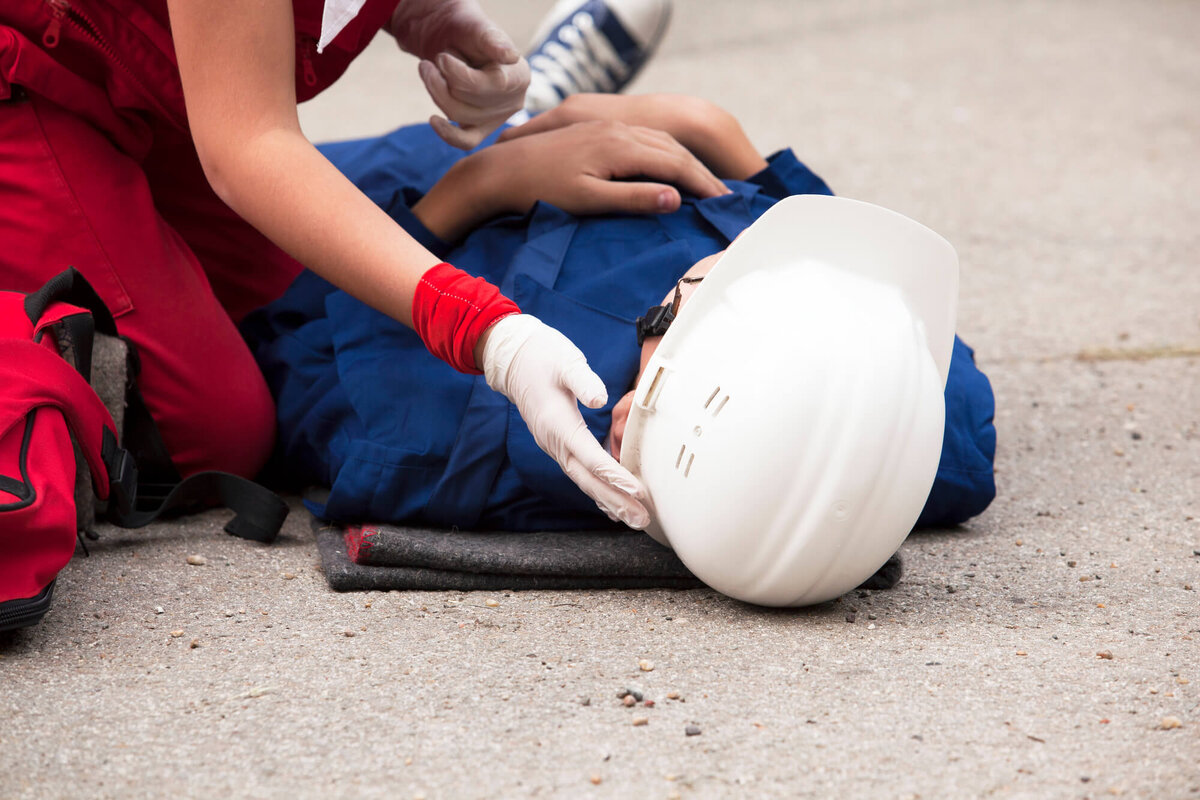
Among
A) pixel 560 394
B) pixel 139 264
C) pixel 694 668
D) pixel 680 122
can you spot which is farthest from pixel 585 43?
pixel 694 668

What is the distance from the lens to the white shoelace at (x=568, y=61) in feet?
9.23

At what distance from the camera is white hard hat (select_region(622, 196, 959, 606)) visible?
124 cm

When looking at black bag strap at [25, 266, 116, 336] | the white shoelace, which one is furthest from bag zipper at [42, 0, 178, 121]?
the white shoelace

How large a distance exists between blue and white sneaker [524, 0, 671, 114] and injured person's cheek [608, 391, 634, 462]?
152 cm

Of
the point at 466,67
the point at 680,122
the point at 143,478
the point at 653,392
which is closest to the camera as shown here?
the point at 653,392

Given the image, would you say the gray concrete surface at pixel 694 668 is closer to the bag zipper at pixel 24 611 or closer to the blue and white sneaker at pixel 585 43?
the bag zipper at pixel 24 611

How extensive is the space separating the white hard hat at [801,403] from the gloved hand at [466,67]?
0.73 meters

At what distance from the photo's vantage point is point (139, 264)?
5.79 feet

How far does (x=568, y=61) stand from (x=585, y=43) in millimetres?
63

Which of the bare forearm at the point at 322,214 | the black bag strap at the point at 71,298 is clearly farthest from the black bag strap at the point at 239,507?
the bare forearm at the point at 322,214

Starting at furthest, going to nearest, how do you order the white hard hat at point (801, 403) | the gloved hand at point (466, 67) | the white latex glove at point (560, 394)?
the gloved hand at point (466, 67) → the white latex glove at point (560, 394) → the white hard hat at point (801, 403)

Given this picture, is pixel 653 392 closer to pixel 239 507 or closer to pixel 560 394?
pixel 560 394

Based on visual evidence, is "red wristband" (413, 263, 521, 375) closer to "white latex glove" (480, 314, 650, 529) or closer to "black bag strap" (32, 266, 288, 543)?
"white latex glove" (480, 314, 650, 529)

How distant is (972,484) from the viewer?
169cm
